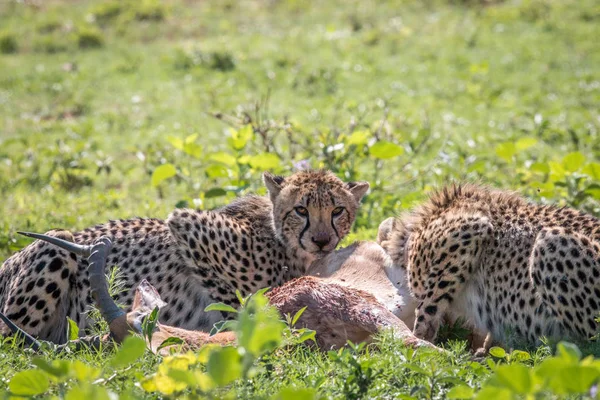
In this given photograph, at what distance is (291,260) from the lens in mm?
5934

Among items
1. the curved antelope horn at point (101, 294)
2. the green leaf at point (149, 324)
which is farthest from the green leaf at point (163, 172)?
the green leaf at point (149, 324)

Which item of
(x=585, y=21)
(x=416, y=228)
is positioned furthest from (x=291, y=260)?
(x=585, y=21)

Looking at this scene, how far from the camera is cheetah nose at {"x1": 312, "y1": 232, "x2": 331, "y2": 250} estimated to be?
568 centimetres

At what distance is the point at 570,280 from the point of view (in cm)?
468

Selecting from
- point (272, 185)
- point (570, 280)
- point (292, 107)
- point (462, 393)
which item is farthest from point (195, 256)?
point (292, 107)

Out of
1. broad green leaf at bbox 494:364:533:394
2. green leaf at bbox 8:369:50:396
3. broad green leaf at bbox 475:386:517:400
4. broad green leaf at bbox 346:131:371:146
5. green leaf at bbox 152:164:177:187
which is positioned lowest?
green leaf at bbox 152:164:177:187

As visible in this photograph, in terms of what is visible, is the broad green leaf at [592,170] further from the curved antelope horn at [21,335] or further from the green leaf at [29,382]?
the green leaf at [29,382]

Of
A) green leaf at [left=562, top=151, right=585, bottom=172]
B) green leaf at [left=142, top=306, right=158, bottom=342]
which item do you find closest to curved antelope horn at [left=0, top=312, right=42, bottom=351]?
green leaf at [left=142, top=306, right=158, bottom=342]

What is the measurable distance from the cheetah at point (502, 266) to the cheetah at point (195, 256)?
56cm

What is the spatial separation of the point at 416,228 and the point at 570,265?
1.13 metres

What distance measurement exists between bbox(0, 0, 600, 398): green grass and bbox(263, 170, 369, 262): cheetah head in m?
1.01

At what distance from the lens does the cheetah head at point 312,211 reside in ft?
18.8

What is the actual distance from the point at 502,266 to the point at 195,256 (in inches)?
76.4

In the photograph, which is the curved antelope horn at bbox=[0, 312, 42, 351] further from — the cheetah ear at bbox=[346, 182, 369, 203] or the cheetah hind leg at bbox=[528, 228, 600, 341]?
the cheetah hind leg at bbox=[528, 228, 600, 341]
